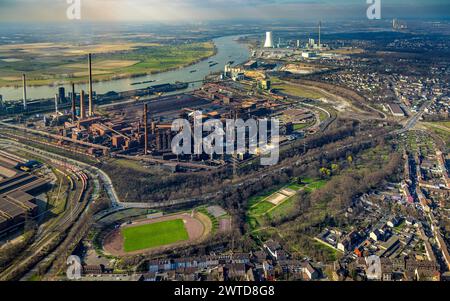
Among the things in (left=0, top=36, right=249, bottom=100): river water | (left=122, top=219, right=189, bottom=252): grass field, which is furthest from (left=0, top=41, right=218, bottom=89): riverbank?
(left=122, top=219, right=189, bottom=252): grass field

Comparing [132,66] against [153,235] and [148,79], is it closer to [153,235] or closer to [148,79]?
[148,79]

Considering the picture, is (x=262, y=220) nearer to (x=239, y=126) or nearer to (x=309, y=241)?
(x=309, y=241)

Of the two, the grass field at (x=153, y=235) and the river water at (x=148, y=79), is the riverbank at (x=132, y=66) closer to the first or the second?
the river water at (x=148, y=79)

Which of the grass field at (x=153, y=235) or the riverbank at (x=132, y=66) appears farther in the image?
the riverbank at (x=132, y=66)

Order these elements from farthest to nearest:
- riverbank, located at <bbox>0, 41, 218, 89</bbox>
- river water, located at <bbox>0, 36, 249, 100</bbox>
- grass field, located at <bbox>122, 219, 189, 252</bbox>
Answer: riverbank, located at <bbox>0, 41, 218, 89</bbox>
river water, located at <bbox>0, 36, 249, 100</bbox>
grass field, located at <bbox>122, 219, 189, 252</bbox>

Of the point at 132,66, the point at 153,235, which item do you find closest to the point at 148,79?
the point at 132,66

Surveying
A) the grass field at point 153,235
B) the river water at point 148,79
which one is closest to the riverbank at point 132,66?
the river water at point 148,79

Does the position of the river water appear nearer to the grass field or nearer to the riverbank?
the riverbank

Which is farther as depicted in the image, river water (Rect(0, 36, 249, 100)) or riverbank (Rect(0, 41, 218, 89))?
riverbank (Rect(0, 41, 218, 89))

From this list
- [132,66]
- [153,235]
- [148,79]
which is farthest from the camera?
[132,66]

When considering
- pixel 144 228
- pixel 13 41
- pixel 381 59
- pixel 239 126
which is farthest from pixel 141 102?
pixel 13 41
